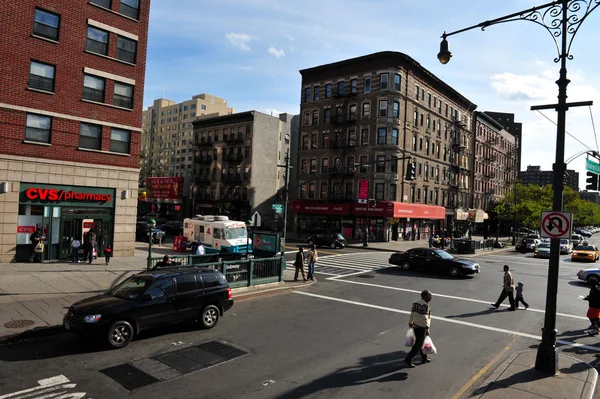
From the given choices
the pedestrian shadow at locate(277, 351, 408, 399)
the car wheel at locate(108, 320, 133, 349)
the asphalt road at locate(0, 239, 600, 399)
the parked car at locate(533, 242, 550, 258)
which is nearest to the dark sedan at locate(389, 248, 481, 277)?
Answer: the asphalt road at locate(0, 239, 600, 399)

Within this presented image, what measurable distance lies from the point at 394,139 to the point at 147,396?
43.1 m

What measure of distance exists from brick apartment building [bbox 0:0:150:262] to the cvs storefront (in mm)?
48

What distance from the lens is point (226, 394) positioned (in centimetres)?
706

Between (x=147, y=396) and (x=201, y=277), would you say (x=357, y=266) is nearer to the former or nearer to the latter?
(x=201, y=277)

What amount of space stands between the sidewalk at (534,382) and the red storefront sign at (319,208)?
38.2 meters

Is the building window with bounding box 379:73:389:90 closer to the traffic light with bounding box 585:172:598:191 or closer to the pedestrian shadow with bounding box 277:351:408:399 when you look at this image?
the traffic light with bounding box 585:172:598:191

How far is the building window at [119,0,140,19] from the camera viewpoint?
76.2ft

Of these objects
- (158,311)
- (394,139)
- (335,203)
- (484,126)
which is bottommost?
(158,311)

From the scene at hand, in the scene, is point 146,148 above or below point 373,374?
above

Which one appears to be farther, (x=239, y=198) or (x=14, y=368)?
(x=239, y=198)

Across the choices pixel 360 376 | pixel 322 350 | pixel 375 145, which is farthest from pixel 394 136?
pixel 360 376

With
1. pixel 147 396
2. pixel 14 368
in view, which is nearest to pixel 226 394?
pixel 147 396

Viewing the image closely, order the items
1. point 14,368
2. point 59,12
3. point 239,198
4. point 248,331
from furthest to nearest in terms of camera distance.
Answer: point 239,198 < point 59,12 < point 248,331 < point 14,368

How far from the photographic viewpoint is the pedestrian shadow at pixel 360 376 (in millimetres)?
7312
